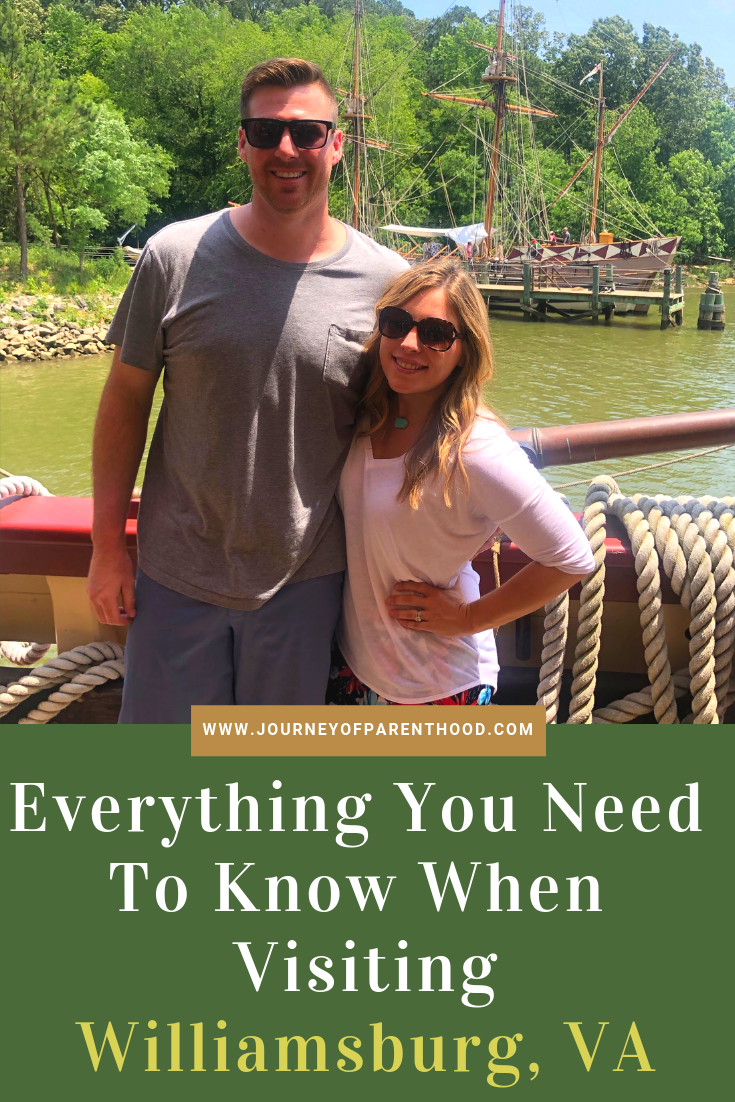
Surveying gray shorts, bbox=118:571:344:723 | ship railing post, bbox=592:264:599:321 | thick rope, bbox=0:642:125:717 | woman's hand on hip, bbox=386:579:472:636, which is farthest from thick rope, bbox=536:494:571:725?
Answer: ship railing post, bbox=592:264:599:321

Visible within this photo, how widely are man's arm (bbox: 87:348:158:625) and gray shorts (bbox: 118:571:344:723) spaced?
0.14 ft

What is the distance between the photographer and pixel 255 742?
4.75 feet

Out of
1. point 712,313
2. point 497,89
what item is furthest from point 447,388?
point 497,89

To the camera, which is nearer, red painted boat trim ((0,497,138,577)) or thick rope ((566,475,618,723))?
thick rope ((566,475,618,723))

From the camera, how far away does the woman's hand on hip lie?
1.39 m

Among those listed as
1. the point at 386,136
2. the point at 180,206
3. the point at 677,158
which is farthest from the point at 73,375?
the point at 677,158

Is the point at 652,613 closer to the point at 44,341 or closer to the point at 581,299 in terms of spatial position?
the point at 44,341

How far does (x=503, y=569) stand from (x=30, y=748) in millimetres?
891

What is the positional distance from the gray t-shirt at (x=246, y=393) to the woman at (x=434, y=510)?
0.18 feet

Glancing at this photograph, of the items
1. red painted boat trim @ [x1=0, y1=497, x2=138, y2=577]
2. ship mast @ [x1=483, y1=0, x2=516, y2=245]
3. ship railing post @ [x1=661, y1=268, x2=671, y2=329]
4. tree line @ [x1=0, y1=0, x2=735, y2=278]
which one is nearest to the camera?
red painted boat trim @ [x1=0, y1=497, x2=138, y2=577]

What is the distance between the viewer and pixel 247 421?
55.0 inches

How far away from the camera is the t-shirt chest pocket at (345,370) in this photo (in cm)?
141

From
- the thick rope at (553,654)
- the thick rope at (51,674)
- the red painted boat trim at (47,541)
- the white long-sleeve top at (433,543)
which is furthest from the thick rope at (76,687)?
the thick rope at (553,654)

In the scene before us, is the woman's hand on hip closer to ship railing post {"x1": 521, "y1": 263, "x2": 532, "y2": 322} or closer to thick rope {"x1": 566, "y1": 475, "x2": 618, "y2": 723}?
thick rope {"x1": 566, "y1": 475, "x2": 618, "y2": 723}
